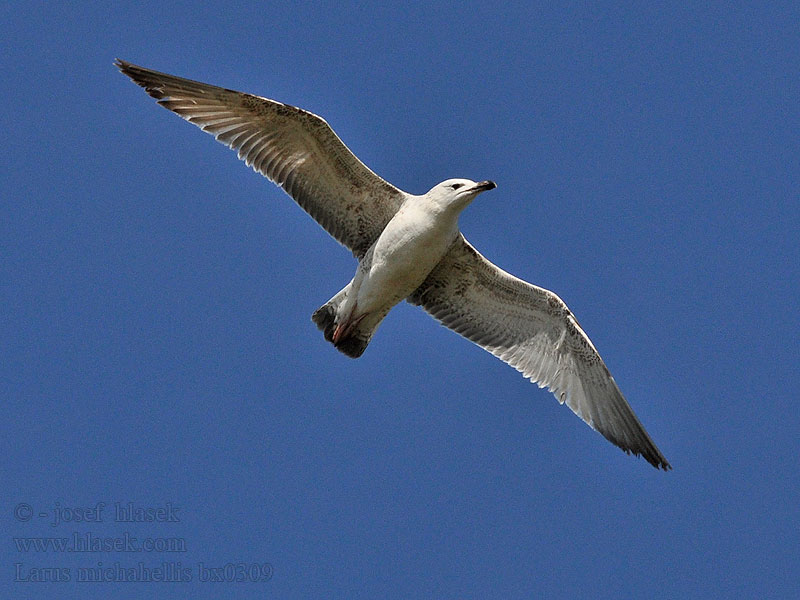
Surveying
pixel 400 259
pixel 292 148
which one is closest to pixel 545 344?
pixel 400 259

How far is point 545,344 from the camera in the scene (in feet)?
46.5

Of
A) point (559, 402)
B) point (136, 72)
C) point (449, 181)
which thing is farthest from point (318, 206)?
point (559, 402)

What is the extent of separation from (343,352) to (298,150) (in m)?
2.41

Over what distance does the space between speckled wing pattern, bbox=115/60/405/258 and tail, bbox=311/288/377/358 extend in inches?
30.1

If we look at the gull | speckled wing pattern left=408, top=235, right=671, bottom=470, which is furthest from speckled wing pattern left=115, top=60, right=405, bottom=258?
speckled wing pattern left=408, top=235, right=671, bottom=470

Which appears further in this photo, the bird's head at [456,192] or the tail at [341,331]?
the tail at [341,331]

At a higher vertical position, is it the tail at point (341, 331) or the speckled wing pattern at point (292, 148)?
the speckled wing pattern at point (292, 148)

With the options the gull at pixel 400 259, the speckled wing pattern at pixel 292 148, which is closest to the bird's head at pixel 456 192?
the gull at pixel 400 259

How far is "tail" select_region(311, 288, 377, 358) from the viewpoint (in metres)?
13.4

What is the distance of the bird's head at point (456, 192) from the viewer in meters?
12.3

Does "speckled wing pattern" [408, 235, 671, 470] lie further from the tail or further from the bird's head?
the bird's head

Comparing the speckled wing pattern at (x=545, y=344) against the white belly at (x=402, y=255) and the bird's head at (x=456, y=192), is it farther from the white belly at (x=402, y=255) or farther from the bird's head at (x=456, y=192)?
the bird's head at (x=456, y=192)

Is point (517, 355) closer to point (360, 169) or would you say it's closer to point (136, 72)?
point (360, 169)

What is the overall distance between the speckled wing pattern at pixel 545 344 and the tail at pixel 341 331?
81 cm
